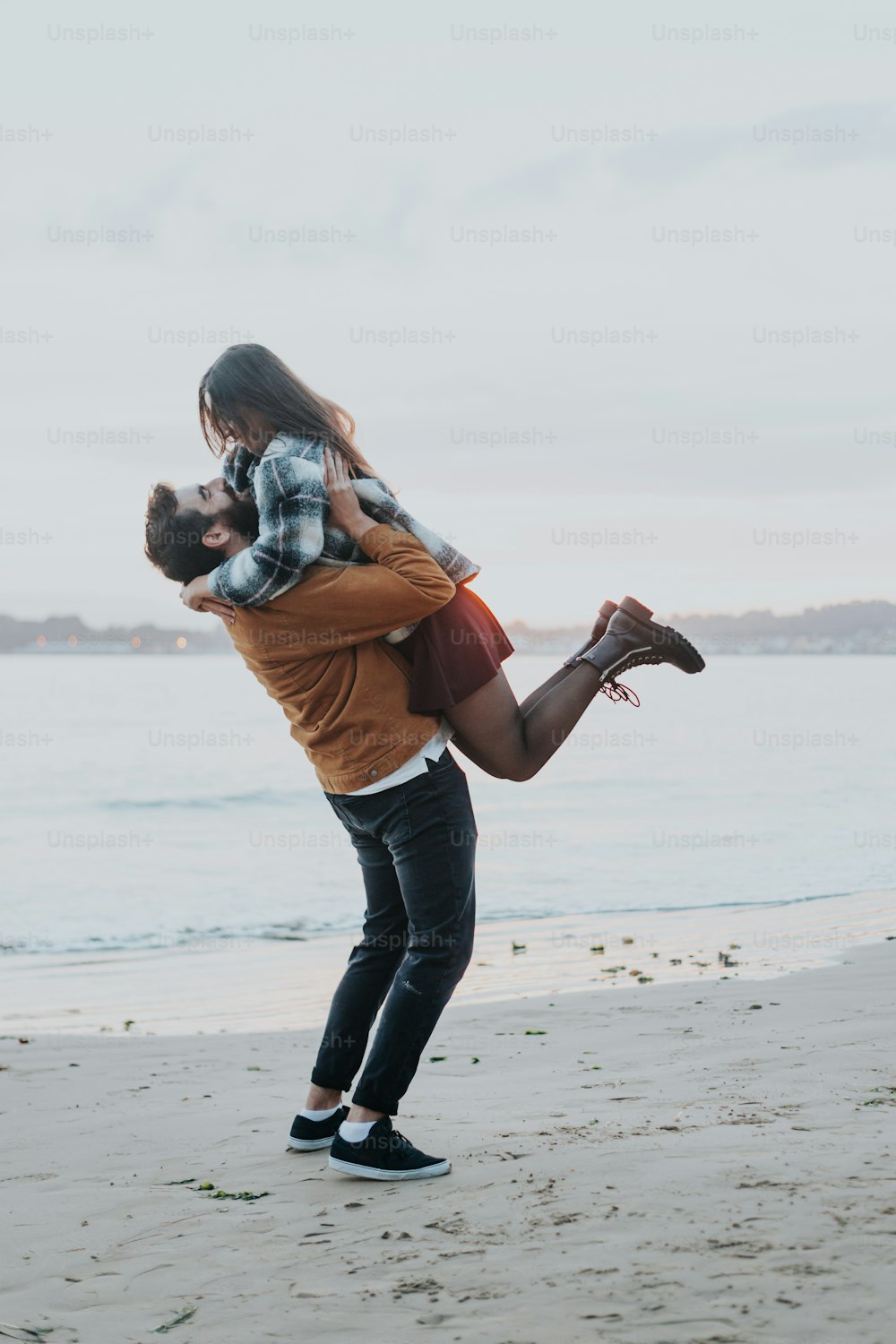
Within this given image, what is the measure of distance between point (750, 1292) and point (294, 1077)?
299 cm

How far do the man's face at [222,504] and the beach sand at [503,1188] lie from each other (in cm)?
182

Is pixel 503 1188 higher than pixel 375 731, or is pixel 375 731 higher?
pixel 375 731

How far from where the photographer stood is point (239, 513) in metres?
3.22

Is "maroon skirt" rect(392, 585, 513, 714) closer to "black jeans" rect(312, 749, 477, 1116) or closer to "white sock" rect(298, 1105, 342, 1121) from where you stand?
"black jeans" rect(312, 749, 477, 1116)

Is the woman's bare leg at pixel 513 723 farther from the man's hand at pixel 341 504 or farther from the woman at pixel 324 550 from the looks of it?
the man's hand at pixel 341 504

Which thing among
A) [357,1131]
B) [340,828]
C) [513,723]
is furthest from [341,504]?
[340,828]

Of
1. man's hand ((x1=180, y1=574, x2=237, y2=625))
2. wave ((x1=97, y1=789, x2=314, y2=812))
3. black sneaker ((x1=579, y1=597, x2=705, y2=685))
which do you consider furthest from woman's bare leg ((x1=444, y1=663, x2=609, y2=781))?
wave ((x1=97, y1=789, x2=314, y2=812))

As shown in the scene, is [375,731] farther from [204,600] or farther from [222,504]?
[222,504]

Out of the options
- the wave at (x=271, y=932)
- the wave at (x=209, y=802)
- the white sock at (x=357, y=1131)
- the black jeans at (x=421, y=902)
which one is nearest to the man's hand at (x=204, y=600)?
the black jeans at (x=421, y=902)

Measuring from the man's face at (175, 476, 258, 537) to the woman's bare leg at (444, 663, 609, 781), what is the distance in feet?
2.55

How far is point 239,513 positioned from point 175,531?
183 millimetres

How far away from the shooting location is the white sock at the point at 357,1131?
123 inches

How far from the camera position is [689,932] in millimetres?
8688

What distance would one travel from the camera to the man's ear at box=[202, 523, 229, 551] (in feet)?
10.5
